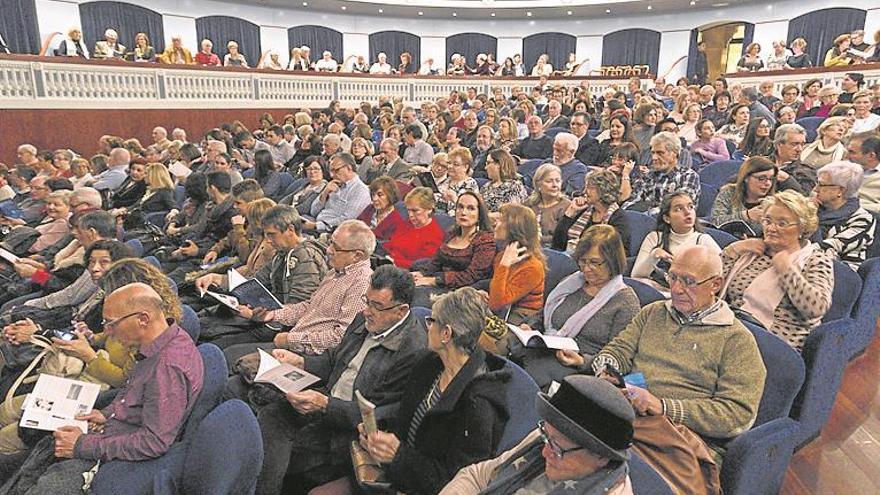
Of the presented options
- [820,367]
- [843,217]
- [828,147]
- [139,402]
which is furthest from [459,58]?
A: [139,402]

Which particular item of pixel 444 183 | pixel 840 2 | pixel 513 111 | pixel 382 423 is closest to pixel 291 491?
pixel 382 423

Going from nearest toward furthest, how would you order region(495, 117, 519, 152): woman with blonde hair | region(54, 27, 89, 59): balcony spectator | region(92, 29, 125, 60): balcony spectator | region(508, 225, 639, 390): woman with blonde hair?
1. region(508, 225, 639, 390): woman with blonde hair
2. region(495, 117, 519, 152): woman with blonde hair
3. region(92, 29, 125, 60): balcony spectator
4. region(54, 27, 89, 59): balcony spectator

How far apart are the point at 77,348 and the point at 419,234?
6.69ft

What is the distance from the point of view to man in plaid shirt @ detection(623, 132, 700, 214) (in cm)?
394

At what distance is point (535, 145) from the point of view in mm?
6469

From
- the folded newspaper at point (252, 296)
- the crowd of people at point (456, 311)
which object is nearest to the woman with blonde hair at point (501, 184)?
the crowd of people at point (456, 311)

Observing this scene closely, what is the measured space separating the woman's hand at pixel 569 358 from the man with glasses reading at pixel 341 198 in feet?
9.08

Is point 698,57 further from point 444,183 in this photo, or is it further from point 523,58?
point 444,183

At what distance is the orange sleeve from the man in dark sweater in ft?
12.3

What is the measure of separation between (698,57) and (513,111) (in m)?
11.8

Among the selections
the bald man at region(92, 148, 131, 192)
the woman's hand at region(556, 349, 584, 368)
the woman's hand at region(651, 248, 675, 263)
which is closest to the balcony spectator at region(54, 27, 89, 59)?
the bald man at region(92, 148, 131, 192)

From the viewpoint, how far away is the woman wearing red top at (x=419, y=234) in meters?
3.77

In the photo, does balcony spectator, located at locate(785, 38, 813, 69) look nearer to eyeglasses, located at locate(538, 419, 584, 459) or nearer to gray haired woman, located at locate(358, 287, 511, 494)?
gray haired woman, located at locate(358, 287, 511, 494)

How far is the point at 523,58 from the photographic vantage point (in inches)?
766
